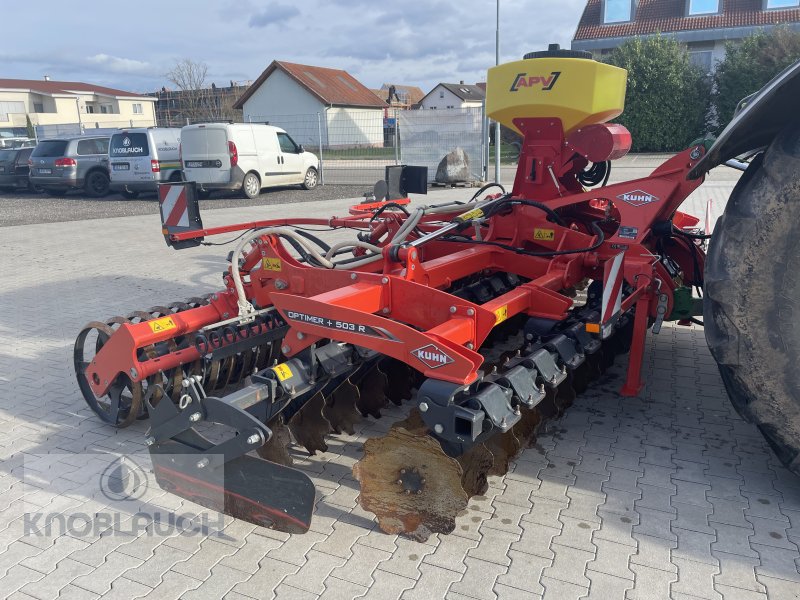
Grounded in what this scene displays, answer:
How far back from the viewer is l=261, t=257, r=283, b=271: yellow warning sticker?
11.5 ft

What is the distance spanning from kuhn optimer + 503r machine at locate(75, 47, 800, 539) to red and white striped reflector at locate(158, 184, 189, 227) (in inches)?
0.5

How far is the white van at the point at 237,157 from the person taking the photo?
47.9 feet

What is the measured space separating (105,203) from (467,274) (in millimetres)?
14073

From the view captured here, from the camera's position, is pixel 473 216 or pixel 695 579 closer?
Result: pixel 695 579

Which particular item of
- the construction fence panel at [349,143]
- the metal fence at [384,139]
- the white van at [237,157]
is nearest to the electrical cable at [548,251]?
the white van at [237,157]


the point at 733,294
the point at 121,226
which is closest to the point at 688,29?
the point at 121,226

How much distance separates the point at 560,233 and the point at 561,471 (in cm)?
140

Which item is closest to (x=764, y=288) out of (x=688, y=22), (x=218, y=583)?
(x=218, y=583)

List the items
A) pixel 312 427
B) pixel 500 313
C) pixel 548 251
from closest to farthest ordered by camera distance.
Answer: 1. pixel 500 313
2. pixel 312 427
3. pixel 548 251

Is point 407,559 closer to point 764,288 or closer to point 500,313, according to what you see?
point 500,313

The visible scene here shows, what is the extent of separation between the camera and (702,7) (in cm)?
2859

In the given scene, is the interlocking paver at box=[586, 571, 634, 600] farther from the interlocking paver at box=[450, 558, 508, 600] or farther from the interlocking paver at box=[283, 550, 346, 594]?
the interlocking paver at box=[283, 550, 346, 594]

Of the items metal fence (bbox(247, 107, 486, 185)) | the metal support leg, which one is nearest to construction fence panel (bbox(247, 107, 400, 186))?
metal fence (bbox(247, 107, 486, 185))

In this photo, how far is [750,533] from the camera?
262 cm
